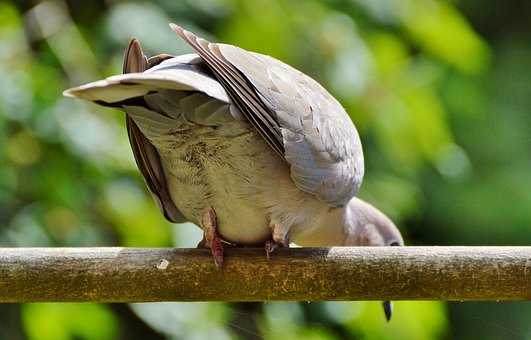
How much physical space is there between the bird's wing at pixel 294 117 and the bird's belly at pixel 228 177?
3.2 inches

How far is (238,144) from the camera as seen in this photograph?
237 cm

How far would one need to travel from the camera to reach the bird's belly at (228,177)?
2.37 m

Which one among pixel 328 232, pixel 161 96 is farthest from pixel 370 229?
pixel 161 96

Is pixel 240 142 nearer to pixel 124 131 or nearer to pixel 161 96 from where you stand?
pixel 161 96

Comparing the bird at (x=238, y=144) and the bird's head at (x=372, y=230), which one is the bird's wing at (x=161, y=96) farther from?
the bird's head at (x=372, y=230)

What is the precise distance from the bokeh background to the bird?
20.3 inches

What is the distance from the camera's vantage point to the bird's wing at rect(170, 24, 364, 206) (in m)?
2.21

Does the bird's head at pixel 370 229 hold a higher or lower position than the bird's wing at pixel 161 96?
lower

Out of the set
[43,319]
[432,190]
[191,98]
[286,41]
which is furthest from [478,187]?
[191,98]

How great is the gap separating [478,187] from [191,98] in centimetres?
310

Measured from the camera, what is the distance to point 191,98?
220 cm

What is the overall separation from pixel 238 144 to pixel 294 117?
16cm

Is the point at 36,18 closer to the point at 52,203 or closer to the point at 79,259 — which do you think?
the point at 52,203


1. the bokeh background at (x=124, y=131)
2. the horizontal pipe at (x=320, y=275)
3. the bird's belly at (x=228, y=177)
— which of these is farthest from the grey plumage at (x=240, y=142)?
the bokeh background at (x=124, y=131)
